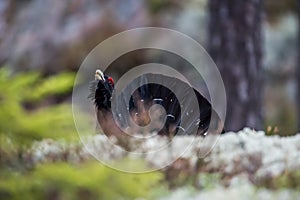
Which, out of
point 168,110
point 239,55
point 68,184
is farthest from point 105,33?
point 68,184

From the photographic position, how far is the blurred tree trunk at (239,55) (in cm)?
813

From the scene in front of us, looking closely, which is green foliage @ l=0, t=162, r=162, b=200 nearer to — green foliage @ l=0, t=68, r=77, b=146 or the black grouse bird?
green foliage @ l=0, t=68, r=77, b=146

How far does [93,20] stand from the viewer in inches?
601

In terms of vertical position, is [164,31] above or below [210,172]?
above

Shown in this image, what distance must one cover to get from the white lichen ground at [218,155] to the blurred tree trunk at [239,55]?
3.89m

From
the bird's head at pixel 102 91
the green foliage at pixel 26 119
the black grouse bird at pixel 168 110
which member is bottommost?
the green foliage at pixel 26 119

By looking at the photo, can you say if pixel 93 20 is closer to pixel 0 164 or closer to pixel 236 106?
pixel 236 106

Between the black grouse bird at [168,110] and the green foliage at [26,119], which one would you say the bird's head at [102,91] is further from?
the green foliage at [26,119]

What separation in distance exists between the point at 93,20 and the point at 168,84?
1013 cm

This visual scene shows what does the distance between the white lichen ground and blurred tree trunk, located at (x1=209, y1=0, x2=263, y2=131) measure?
3.89 meters

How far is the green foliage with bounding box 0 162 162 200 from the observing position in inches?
107

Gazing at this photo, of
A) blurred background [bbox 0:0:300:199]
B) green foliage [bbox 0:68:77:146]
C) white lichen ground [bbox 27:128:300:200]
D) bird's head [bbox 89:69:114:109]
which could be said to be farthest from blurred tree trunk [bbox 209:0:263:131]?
green foliage [bbox 0:68:77:146]

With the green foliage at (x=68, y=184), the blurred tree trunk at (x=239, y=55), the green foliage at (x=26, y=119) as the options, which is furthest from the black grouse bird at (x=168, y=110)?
the blurred tree trunk at (x=239, y=55)

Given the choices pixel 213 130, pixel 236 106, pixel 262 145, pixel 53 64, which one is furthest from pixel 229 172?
pixel 53 64
